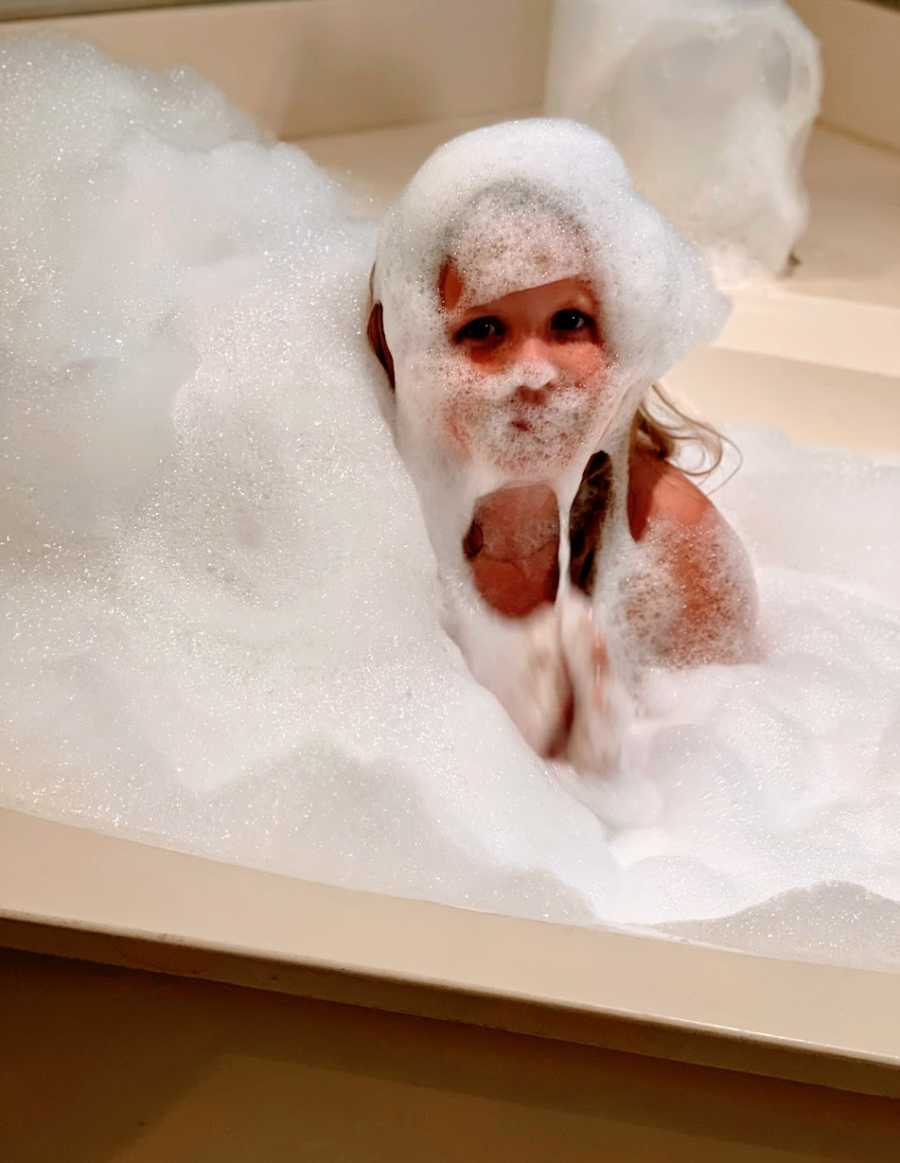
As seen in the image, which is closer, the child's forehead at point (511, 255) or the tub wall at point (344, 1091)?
the tub wall at point (344, 1091)

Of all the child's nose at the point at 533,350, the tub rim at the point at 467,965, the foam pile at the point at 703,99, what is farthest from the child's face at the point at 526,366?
the foam pile at the point at 703,99

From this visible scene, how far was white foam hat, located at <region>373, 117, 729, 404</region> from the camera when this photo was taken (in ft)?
3.36

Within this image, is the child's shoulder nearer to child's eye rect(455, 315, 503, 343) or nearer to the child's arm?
the child's arm

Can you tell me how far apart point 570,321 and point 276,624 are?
32 cm

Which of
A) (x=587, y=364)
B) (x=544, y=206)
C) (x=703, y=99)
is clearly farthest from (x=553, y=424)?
(x=703, y=99)

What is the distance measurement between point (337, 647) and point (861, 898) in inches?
15.8

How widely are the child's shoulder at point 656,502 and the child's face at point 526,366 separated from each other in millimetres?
157

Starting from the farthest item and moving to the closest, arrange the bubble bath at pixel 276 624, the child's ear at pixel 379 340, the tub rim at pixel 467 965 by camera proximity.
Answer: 1. the child's ear at pixel 379 340
2. the bubble bath at pixel 276 624
3. the tub rim at pixel 467 965

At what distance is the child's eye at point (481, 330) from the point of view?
1014 mm

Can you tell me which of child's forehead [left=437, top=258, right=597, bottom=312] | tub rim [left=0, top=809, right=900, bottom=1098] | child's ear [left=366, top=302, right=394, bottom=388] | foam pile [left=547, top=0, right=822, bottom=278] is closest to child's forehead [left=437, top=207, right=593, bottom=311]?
child's forehead [left=437, top=258, right=597, bottom=312]

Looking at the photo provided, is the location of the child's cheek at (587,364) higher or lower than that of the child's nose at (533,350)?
lower

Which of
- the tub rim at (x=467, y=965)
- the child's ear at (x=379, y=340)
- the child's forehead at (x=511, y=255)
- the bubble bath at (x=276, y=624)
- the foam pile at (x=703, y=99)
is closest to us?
the tub rim at (x=467, y=965)

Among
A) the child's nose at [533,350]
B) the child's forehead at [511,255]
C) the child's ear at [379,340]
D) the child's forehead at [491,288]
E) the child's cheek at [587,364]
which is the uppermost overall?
the child's forehead at [511,255]

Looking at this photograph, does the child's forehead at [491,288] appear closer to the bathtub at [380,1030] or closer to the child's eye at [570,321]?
the child's eye at [570,321]
